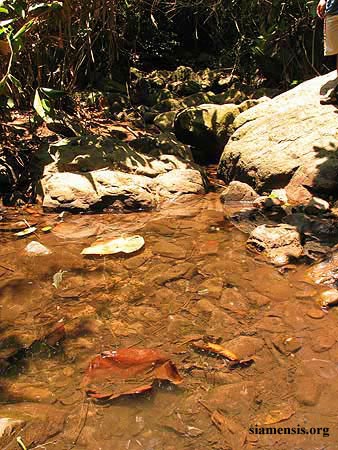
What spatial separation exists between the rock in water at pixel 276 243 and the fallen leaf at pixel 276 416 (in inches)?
54.6

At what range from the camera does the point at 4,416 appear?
2.13 m

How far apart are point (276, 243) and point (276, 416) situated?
5.41 ft

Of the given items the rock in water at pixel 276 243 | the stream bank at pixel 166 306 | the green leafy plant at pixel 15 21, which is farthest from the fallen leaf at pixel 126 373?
the green leafy plant at pixel 15 21

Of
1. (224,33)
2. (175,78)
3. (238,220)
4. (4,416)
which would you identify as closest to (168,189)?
(238,220)

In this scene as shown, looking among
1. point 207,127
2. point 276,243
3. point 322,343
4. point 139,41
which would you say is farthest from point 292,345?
point 139,41

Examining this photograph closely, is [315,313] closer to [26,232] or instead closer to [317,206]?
[317,206]

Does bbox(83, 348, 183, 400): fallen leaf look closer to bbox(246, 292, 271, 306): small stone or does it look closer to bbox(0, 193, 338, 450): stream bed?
bbox(0, 193, 338, 450): stream bed

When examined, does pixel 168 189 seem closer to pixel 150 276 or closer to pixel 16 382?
pixel 150 276

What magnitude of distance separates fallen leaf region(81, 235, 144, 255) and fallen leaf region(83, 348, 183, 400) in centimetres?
124

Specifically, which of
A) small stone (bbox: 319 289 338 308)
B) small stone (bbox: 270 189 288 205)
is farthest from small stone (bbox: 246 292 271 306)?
small stone (bbox: 270 189 288 205)

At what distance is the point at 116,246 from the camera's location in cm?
380

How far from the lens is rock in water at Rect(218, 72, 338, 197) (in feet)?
15.2

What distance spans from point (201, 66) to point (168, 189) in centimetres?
689

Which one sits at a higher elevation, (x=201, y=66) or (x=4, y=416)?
(x=4, y=416)
